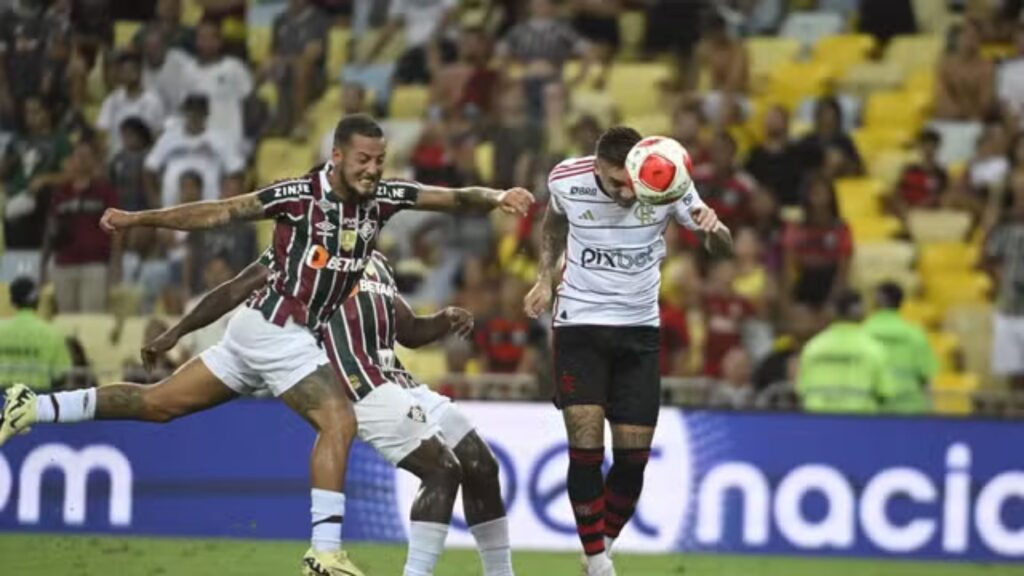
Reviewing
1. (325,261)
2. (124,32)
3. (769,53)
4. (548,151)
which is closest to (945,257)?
(769,53)

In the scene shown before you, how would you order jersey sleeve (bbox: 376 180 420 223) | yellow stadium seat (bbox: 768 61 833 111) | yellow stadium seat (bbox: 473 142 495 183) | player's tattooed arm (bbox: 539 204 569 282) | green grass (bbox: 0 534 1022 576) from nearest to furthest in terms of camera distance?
1. jersey sleeve (bbox: 376 180 420 223)
2. player's tattooed arm (bbox: 539 204 569 282)
3. green grass (bbox: 0 534 1022 576)
4. yellow stadium seat (bbox: 473 142 495 183)
5. yellow stadium seat (bbox: 768 61 833 111)

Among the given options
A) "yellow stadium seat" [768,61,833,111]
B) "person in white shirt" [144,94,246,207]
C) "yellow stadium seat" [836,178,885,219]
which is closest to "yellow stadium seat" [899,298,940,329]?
"yellow stadium seat" [836,178,885,219]

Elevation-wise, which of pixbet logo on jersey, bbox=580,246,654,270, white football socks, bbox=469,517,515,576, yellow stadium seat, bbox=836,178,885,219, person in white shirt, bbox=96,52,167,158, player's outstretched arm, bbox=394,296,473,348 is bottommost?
white football socks, bbox=469,517,515,576

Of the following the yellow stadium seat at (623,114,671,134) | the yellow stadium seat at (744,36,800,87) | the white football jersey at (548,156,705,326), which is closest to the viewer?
the white football jersey at (548,156,705,326)

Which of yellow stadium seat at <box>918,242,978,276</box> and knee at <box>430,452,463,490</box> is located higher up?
yellow stadium seat at <box>918,242,978,276</box>

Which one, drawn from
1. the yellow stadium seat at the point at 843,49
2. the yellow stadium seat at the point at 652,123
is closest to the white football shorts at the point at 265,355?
the yellow stadium seat at the point at 652,123

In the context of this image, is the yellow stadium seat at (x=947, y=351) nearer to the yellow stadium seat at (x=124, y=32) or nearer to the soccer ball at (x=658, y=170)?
the yellow stadium seat at (x=124, y=32)

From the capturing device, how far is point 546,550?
1634 cm

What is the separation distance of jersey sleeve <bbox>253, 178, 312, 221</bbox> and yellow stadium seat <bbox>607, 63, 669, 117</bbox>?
10208mm

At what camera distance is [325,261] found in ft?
37.6

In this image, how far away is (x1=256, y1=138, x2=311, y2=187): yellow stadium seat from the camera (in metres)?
21.5

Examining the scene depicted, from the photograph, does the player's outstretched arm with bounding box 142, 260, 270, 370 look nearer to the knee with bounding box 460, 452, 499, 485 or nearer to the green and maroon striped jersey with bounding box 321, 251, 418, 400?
the green and maroon striped jersey with bounding box 321, 251, 418, 400

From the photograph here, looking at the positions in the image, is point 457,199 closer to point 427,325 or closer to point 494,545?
point 427,325

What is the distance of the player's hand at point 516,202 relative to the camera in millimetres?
11492
